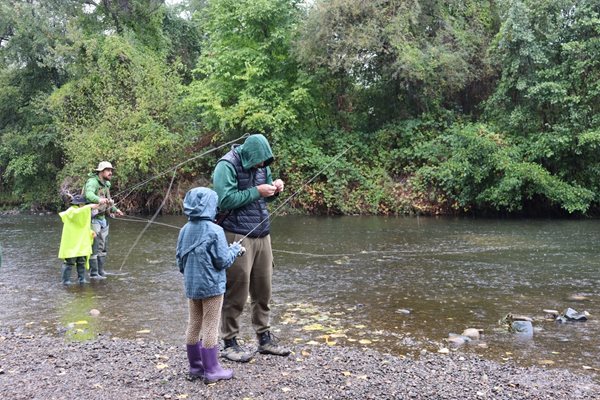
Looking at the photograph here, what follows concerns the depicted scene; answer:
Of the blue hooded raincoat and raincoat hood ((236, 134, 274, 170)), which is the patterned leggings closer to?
Result: the blue hooded raincoat

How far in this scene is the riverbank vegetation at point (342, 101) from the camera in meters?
19.4

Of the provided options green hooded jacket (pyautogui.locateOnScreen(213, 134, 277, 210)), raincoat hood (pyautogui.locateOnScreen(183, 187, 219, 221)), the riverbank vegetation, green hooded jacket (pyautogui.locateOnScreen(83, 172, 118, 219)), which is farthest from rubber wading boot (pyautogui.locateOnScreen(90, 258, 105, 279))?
the riverbank vegetation

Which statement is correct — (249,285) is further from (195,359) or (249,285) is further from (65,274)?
(65,274)

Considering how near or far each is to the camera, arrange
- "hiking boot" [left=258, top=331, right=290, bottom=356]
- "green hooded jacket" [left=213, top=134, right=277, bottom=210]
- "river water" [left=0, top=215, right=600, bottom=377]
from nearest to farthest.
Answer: "green hooded jacket" [left=213, top=134, right=277, bottom=210], "hiking boot" [left=258, top=331, right=290, bottom=356], "river water" [left=0, top=215, right=600, bottom=377]

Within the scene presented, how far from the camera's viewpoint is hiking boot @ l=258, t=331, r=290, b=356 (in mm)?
5492

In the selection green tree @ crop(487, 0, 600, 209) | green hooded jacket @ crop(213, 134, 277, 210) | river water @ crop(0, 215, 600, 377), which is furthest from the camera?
green tree @ crop(487, 0, 600, 209)

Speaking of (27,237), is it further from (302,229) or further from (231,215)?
(231,215)

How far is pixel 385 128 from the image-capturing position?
82.5 ft

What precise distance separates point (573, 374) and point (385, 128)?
67.3 ft

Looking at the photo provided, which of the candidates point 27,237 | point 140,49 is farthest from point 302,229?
point 140,49

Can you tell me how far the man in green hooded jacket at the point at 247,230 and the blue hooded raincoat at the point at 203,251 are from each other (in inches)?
14.0

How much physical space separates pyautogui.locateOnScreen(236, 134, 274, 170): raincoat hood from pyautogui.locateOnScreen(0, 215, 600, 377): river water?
2.05 meters

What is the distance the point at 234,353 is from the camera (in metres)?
5.33

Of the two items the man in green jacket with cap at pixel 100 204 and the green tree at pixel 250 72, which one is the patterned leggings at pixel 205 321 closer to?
the man in green jacket with cap at pixel 100 204
